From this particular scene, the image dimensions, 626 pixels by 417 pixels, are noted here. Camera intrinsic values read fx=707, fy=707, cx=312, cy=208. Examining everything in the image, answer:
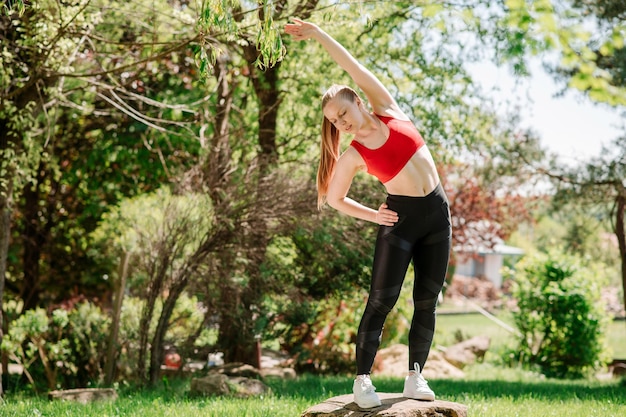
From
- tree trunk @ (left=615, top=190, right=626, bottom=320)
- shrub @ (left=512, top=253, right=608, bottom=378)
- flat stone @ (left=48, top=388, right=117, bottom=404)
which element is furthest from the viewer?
shrub @ (left=512, top=253, right=608, bottom=378)

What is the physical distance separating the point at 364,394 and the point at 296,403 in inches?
64.2

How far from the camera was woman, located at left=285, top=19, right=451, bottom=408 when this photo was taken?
390 cm

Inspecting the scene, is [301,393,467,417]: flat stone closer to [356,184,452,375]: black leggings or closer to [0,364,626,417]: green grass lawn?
[356,184,452,375]: black leggings

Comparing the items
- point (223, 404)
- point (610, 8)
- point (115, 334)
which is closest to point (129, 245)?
point (115, 334)

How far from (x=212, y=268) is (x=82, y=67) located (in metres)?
3.64

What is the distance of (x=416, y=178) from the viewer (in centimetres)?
391

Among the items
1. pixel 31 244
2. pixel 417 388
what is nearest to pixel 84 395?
pixel 417 388

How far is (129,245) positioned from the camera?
7676 millimetres

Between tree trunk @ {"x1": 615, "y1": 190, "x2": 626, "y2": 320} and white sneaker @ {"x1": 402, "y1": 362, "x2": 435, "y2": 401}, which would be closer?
white sneaker @ {"x1": 402, "y1": 362, "x2": 435, "y2": 401}

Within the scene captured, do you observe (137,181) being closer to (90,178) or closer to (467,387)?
(90,178)

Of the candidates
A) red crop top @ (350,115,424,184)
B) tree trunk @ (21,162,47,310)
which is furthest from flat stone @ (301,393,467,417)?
tree trunk @ (21,162,47,310)

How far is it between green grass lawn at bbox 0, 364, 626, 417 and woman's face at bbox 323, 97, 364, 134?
2067 millimetres

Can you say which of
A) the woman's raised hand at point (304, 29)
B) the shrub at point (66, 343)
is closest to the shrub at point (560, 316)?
the shrub at point (66, 343)

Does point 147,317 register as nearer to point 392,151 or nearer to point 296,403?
point 296,403
